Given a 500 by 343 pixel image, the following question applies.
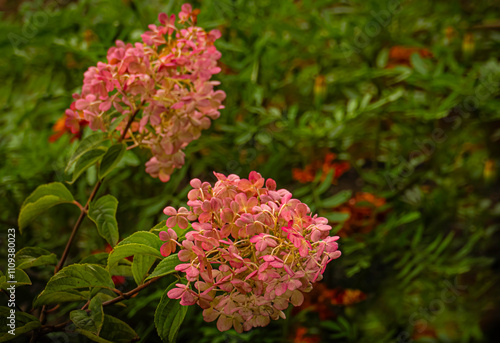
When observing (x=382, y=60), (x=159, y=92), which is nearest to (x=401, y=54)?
(x=382, y=60)

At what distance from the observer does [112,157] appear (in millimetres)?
489

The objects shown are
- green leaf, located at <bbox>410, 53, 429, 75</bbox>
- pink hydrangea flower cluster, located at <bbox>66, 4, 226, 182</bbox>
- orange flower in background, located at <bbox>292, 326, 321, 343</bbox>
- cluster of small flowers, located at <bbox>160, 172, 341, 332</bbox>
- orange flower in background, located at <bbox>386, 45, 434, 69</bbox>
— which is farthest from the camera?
orange flower in background, located at <bbox>386, 45, 434, 69</bbox>

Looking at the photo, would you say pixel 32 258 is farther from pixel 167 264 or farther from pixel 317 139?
pixel 317 139

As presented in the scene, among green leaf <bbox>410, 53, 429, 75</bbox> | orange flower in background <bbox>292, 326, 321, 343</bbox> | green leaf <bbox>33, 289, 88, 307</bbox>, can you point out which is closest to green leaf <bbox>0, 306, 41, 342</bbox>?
green leaf <bbox>33, 289, 88, 307</bbox>

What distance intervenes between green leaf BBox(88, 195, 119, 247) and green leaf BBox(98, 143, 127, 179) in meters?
0.03

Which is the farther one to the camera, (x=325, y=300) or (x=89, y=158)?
(x=325, y=300)

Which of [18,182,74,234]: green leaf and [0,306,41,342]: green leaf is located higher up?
[18,182,74,234]: green leaf

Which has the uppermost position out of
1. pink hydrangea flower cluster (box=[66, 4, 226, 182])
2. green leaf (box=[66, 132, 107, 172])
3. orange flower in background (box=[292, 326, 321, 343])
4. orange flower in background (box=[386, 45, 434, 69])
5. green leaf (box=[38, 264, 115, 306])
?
pink hydrangea flower cluster (box=[66, 4, 226, 182])

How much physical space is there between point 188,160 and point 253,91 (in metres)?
0.19

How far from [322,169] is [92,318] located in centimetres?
59

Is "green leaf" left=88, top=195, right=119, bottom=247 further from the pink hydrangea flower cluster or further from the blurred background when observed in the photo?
the blurred background

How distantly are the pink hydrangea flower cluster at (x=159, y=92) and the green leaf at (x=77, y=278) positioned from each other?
6.1 inches

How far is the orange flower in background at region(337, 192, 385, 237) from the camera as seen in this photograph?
0.86 metres

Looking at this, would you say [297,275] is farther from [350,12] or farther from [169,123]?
[350,12]
